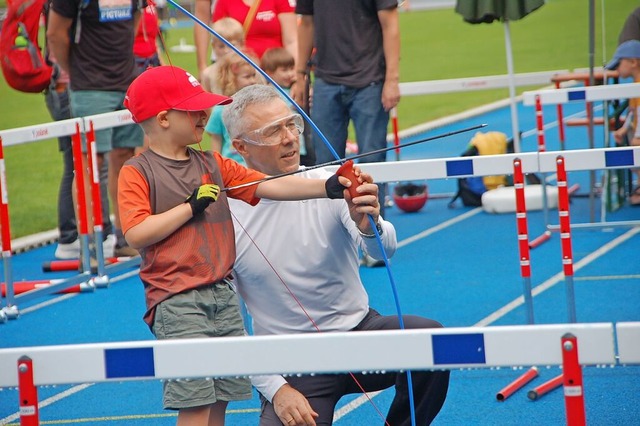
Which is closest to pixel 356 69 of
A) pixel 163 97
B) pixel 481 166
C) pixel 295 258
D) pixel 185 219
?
pixel 481 166

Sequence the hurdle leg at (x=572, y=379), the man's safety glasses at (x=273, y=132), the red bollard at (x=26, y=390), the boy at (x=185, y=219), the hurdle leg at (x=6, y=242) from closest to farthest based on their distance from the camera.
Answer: the hurdle leg at (x=572, y=379) → the red bollard at (x=26, y=390) → the boy at (x=185, y=219) → the man's safety glasses at (x=273, y=132) → the hurdle leg at (x=6, y=242)

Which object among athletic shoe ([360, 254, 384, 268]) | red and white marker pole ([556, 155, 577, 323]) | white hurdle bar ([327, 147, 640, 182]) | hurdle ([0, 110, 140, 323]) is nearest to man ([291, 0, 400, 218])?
athletic shoe ([360, 254, 384, 268])

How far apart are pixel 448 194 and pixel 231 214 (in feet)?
23.9

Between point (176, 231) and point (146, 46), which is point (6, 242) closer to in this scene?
point (176, 231)

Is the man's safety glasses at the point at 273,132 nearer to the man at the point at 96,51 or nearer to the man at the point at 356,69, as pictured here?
the man at the point at 356,69

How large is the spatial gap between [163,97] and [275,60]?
400cm

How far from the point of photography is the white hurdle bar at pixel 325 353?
2.56m

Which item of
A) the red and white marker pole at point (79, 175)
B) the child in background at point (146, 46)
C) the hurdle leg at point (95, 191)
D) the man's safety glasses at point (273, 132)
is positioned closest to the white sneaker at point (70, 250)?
the hurdle leg at point (95, 191)

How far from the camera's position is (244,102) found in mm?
4145

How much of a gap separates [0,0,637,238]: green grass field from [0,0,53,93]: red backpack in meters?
3.02

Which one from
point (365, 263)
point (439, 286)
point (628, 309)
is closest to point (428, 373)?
point (628, 309)

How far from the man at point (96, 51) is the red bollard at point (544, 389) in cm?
374

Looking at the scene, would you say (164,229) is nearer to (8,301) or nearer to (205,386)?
(205,386)

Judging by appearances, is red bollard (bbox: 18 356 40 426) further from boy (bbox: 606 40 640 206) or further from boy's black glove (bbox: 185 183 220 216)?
boy (bbox: 606 40 640 206)
